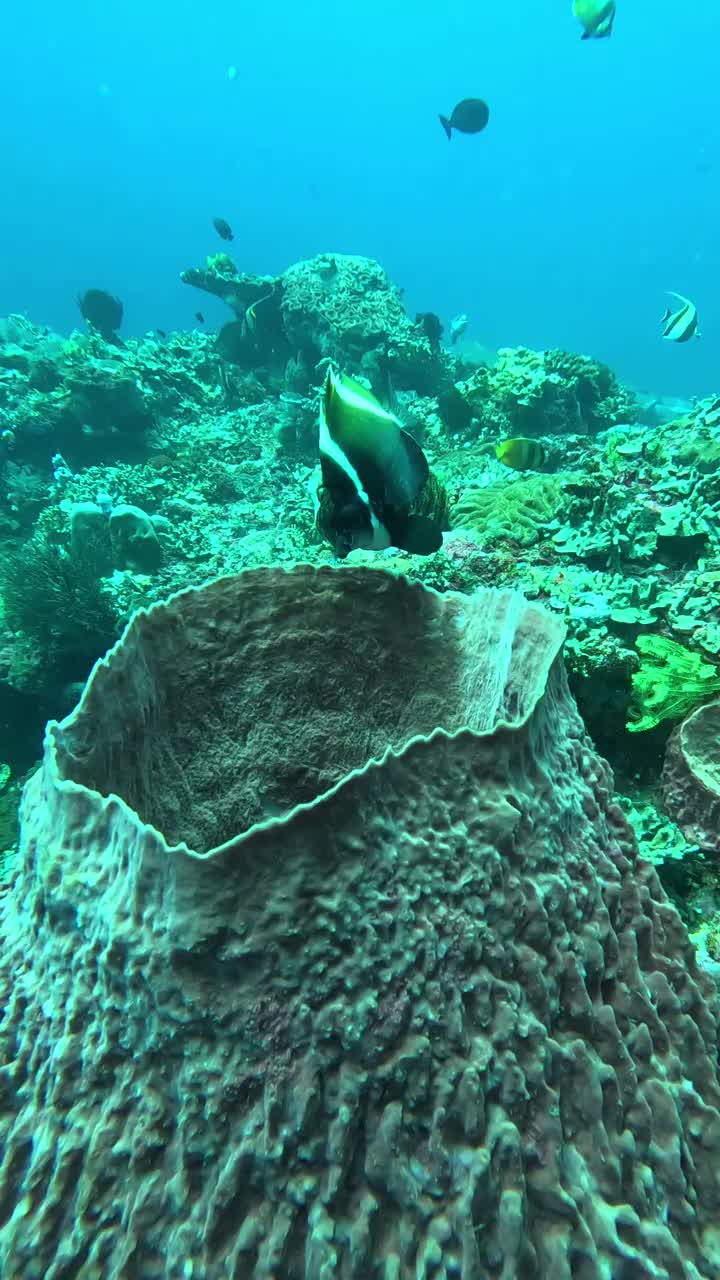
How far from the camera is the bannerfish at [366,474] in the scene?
6.97 ft

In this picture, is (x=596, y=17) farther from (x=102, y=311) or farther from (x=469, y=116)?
(x=102, y=311)

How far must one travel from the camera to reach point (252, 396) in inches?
556

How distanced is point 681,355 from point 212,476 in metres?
92.5

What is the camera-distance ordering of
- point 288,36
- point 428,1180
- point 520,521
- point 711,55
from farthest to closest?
1. point 288,36
2. point 711,55
3. point 520,521
4. point 428,1180

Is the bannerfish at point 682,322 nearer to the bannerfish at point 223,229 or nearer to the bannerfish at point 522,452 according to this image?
the bannerfish at point 522,452

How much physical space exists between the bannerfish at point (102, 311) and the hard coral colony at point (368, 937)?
54.6 feet

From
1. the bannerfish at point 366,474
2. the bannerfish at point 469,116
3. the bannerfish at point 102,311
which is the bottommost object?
the bannerfish at point 366,474

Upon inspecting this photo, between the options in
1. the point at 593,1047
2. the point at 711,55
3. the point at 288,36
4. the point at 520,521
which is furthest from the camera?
the point at 288,36

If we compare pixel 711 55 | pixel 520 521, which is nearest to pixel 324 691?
pixel 520 521

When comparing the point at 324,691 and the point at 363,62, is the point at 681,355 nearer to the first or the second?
the point at 324,691

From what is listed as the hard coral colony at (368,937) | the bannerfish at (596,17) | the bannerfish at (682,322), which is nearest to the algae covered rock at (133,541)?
the hard coral colony at (368,937)

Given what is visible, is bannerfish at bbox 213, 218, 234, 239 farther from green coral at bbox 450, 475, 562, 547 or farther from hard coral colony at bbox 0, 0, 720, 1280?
hard coral colony at bbox 0, 0, 720, 1280

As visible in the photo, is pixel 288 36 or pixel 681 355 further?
pixel 288 36

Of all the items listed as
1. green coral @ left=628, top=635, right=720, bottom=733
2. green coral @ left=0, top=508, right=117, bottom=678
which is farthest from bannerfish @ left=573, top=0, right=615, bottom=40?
green coral @ left=628, top=635, right=720, bottom=733
